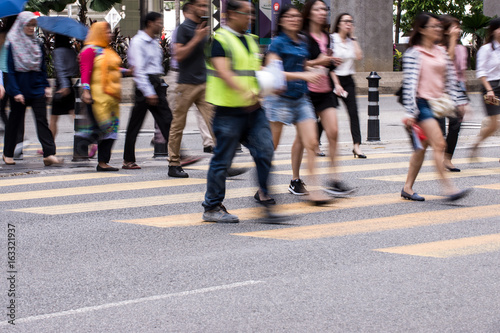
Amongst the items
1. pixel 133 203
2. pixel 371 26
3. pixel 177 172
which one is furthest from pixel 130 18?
pixel 133 203

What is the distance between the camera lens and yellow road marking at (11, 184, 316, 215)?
324 inches

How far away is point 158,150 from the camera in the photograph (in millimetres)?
12742

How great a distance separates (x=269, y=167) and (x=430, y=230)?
1.33 metres

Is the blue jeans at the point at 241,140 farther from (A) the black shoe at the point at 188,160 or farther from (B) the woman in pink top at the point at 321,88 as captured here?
(A) the black shoe at the point at 188,160

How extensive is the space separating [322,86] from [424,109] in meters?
1.03

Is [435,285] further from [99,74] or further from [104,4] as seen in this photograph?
[104,4]

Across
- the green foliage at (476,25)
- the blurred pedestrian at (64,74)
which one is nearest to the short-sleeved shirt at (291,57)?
the blurred pedestrian at (64,74)

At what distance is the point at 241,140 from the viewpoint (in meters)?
A: 7.45

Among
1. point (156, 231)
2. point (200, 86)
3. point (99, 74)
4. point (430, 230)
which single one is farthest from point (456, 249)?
point (99, 74)

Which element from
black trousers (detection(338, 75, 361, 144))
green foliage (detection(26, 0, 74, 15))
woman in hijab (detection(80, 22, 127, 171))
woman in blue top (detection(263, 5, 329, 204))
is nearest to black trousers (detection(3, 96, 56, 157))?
woman in hijab (detection(80, 22, 127, 171))

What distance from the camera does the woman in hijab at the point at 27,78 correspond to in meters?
11.2

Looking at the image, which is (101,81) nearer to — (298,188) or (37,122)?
(37,122)

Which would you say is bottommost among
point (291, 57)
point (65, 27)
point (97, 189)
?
point (97, 189)

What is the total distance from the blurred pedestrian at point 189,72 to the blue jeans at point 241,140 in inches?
86.1
